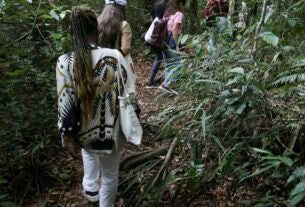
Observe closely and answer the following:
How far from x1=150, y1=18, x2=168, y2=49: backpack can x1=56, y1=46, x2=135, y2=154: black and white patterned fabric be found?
3982 mm

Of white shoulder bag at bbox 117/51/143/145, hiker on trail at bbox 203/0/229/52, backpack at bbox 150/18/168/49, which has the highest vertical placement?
hiker on trail at bbox 203/0/229/52

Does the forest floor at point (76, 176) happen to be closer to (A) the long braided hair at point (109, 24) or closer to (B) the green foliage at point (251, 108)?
(B) the green foliage at point (251, 108)

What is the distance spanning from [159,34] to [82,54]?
4.26 meters

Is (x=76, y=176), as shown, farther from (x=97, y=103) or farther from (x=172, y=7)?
(x=172, y=7)

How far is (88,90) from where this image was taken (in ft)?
10.5

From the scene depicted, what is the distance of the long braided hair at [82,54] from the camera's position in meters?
3.16

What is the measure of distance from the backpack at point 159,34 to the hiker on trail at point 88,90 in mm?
3976

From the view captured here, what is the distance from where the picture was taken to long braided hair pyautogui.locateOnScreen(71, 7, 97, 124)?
3.16 meters

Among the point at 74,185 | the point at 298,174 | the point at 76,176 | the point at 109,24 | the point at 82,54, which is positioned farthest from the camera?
the point at 109,24

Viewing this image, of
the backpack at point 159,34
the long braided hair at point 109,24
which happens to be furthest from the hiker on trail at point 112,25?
the backpack at point 159,34

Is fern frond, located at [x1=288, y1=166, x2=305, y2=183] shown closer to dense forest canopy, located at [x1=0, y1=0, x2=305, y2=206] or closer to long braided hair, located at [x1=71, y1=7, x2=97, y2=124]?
dense forest canopy, located at [x1=0, y1=0, x2=305, y2=206]

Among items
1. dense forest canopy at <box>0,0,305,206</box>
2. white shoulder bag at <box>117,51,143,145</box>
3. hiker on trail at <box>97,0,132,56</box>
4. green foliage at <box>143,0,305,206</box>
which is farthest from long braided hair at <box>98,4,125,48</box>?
white shoulder bag at <box>117,51,143,145</box>

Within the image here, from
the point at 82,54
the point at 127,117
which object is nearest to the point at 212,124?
the point at 127,117

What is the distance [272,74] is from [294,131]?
1.98 ft
